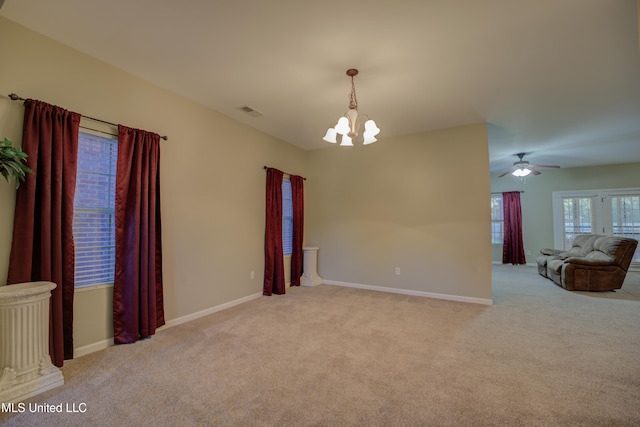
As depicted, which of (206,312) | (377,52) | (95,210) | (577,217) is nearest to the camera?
(377,52)

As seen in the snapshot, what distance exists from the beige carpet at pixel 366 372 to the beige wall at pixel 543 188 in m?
4.52

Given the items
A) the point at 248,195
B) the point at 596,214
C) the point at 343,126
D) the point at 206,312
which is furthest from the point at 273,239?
the point at 596,214

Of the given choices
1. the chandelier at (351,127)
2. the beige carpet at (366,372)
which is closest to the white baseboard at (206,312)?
the beige carpet at (366,372)

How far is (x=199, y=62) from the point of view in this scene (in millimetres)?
2688

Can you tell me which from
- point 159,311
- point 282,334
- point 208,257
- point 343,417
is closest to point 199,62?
point 208,257

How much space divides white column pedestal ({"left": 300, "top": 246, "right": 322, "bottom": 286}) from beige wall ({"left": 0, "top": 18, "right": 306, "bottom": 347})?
1.04 m

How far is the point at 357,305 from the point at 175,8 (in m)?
3.82

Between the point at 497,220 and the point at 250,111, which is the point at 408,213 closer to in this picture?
the point at 250,111

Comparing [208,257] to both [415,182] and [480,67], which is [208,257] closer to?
[415,182]

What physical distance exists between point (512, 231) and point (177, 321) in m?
8.42

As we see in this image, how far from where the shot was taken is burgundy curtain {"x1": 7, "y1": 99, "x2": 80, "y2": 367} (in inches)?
83.8

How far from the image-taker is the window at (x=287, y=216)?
5.21 m

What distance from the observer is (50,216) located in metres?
2.24

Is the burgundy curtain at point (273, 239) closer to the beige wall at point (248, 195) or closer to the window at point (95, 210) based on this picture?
the beige wall at point (248, 195)
